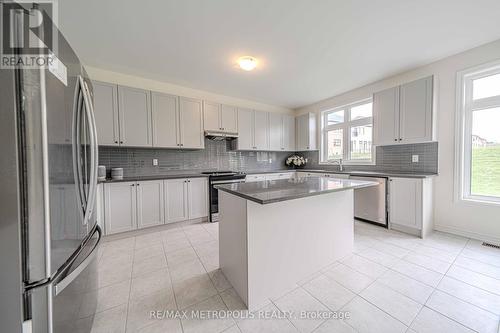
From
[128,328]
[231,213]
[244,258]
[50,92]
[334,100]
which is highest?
[334,100]

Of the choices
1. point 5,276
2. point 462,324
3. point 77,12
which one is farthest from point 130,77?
point 462,324

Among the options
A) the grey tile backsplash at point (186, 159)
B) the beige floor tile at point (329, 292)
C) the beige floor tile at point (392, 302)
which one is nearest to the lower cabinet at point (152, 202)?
the grey tile backsplash at point (186, 159)

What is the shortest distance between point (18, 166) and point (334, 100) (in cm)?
488

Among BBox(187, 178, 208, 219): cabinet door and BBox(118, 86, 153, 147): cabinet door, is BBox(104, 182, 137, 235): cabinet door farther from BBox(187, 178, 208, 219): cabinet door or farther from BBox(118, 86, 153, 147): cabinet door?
BBox(187, 178, 208, 219): cabinet door

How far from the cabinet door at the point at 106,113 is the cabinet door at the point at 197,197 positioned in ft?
4.47

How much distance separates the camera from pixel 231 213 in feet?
5.20

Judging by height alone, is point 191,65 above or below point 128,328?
above

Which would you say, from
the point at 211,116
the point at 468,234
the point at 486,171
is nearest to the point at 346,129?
the point at 486,171

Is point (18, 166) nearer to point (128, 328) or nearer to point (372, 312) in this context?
point (128, 328)

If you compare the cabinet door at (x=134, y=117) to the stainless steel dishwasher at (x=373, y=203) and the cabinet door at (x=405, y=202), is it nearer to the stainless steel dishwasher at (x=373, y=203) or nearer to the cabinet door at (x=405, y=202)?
the stainless steel dishwasher at (x=373, y=203)

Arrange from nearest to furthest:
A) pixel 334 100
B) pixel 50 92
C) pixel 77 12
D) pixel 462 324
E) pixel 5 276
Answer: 1. pixel 5 276
2. pixel 50 92
3. pixel 462 324
4. pixel 77 12
5. pixel 334 100

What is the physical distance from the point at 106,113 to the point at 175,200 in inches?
67.7

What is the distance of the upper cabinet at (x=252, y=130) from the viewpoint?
4105mm

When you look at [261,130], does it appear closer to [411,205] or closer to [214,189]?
[214,189]
